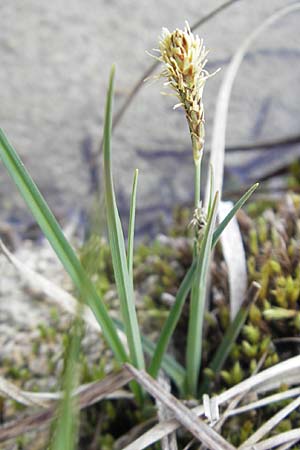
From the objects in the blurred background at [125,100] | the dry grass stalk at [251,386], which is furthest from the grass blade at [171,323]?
the blurred background at [125,100]

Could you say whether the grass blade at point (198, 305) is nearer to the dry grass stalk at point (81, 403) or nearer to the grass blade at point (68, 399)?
the dry grass stalk at point (81, 403)

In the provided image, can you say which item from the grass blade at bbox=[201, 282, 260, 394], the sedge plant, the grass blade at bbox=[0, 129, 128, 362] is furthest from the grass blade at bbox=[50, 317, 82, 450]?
the grass blade at bbox=[201, 282, 260, 394]

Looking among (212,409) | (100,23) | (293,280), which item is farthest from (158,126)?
(212,409)

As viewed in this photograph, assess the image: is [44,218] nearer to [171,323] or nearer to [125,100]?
[171,323]

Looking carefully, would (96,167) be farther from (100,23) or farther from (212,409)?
(212,409)

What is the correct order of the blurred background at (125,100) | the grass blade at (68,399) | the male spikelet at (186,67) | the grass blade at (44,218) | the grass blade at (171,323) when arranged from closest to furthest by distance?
the grass blade at (68,399) → the male spikelet at (186,67) → the grass blade at (44,218) → the grass blade at (171,323) → the blurred background at (125,100)

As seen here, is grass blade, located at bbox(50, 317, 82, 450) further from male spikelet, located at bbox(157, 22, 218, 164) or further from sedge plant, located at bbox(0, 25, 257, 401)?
male spikelet, located at bbox(157, 22, 218, 164)

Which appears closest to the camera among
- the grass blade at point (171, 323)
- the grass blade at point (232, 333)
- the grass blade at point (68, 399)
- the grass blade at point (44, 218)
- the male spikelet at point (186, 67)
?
the grass blade at point (68, 399)
